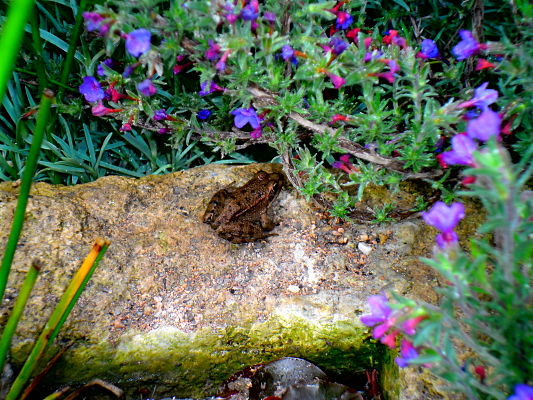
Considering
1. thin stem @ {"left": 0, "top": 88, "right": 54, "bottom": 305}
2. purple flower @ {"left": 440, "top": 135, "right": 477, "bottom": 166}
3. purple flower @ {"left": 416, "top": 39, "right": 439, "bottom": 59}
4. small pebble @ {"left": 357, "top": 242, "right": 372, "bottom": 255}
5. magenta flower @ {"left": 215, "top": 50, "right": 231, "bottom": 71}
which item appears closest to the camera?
purple flower @ {"left": 440, "top": 135, "right": 477, "bottom": 166}

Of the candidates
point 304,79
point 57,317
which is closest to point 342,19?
point 304,79

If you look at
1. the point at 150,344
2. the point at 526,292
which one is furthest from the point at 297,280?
the point at 526,292

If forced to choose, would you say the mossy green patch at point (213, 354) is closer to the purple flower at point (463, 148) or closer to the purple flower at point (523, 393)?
the purple flower at point (523, 393)

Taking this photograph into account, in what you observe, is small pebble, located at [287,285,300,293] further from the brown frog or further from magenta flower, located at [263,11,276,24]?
magenta flower, located at [263,11,276,24]

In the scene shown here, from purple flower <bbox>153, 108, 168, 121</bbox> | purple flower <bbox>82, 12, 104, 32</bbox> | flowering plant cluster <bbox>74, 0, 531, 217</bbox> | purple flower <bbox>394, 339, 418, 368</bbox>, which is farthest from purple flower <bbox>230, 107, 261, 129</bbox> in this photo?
purple flower <bbox>394, 339, 418, 368</bbox>

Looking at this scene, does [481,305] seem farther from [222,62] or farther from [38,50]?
[38,50]

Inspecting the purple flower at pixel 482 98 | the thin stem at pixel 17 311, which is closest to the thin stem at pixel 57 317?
the thin stem at pixel 17 311

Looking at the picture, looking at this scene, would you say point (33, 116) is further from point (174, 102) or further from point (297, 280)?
point (297, 280)
